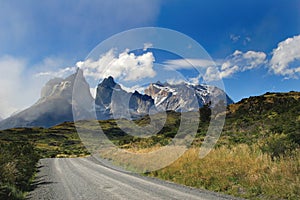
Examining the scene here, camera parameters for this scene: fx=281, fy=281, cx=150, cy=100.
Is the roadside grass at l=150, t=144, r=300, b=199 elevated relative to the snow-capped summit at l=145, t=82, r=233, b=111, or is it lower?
lower

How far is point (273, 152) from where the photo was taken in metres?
12.9

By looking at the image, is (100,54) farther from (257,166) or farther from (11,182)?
(257,166)

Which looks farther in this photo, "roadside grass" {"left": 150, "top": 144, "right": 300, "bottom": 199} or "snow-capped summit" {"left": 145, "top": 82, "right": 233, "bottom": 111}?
"snow-capped summit" {"left": 145, "top": 82, "right": 233, "bottom": 111}

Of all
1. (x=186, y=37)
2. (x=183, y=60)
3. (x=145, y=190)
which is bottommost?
(x=145, y=190)

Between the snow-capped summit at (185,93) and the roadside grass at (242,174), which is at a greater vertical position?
the snow-capped summit at (185,93)

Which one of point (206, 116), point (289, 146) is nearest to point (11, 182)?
point (289, 146)

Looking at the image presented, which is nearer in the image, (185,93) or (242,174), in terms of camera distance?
(242,174)

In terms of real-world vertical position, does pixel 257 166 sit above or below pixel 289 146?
below

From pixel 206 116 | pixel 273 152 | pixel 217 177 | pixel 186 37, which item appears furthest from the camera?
pixel 206 116

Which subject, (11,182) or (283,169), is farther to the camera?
(11,182)

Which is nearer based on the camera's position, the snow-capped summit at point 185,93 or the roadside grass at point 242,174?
the roadside grass at point 242,174

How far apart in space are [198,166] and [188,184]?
2253 millimetres

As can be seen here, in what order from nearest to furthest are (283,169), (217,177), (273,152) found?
(283,169) → (217,177) → (273,152)

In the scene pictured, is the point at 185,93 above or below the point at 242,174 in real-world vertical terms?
above
